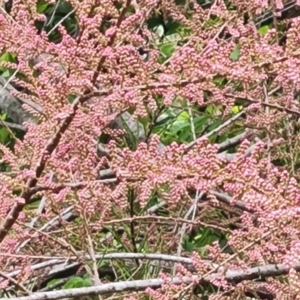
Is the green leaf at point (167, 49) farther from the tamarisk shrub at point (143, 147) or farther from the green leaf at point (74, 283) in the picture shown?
the tamarisk shrub at point (143, 147)

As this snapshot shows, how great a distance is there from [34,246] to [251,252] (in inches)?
26.2

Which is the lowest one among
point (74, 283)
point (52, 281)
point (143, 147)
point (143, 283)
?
point (52, 281)

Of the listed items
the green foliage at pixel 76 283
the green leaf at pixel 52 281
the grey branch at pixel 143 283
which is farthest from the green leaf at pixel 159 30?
the grey branch at pixel 143 283

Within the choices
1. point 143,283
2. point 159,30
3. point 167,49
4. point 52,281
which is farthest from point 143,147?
point 159,30

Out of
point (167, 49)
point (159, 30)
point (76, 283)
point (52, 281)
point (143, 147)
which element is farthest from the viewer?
point (159, 30)

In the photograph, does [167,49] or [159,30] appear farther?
[159,30]

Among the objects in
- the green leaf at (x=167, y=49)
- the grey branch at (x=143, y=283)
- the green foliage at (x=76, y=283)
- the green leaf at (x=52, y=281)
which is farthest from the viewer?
the green leaf at (x=167, y=49)

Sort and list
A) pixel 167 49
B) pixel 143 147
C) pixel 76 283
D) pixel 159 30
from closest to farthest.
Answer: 1. pixel 143 147
2. pixel 76 283
3. pixel 167 49
4. pixel 159 30

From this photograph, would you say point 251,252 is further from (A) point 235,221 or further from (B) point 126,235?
(B) point 126,235

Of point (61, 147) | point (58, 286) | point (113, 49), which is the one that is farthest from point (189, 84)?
point (58, 286)

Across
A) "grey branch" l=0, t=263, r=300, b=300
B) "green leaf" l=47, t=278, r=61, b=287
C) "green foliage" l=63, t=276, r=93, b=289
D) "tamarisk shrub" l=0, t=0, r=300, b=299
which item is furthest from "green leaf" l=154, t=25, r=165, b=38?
"grey branch" l=0, t=263, r=300, b=300

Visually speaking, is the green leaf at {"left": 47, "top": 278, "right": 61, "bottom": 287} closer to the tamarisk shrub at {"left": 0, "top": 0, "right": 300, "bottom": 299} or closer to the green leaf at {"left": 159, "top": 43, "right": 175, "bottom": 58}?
the tamarisk shrub at {"left": 0, "top": 0, "right": 300, "bottom": 299}

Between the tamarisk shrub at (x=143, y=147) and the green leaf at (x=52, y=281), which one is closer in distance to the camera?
the tamarisk shrub at (x=143, y=147)

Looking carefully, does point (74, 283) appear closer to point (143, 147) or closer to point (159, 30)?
point (143, 147)
